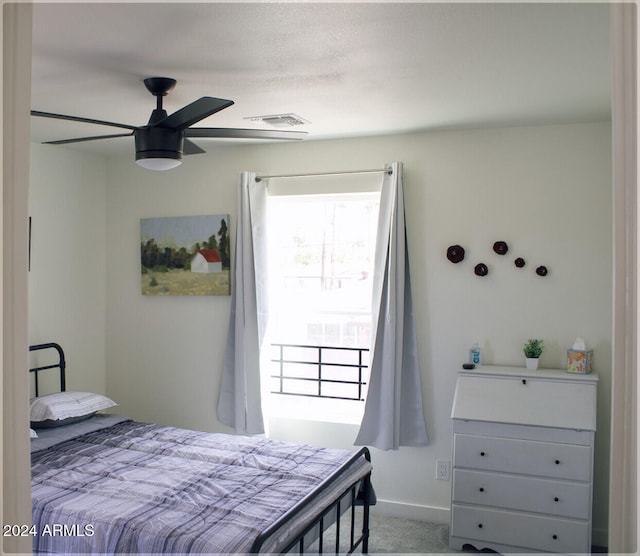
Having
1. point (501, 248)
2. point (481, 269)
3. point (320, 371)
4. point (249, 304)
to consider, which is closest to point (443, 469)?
point (320, 371)

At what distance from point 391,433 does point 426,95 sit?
6.98 ft

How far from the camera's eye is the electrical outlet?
13.3 ft

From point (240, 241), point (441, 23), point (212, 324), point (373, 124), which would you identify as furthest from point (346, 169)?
point (441, 23)

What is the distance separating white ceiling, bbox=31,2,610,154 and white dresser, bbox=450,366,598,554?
162 cm

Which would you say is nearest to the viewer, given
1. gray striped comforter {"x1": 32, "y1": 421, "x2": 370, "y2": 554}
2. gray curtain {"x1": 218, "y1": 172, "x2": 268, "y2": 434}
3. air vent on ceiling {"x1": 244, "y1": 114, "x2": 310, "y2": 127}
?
gray striped comforter {"x1": 32, "y1": 421, "x2": 370, "y2": 554}

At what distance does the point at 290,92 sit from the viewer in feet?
10.2

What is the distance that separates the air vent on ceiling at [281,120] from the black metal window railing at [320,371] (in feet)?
5.44

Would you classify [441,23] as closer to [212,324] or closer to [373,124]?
[373,124]

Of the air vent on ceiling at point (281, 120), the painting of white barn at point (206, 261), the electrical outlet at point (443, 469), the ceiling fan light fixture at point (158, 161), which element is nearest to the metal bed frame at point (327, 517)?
the electrical outlet at point (443, 469)

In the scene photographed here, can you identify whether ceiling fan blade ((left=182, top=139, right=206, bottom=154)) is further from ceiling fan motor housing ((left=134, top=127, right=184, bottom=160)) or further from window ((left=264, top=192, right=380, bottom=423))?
window ((left=264, top=192, right=380, bottom=423))

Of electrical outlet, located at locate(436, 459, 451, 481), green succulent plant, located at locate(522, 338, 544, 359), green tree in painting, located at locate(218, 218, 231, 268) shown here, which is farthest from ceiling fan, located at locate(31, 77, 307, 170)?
electrical outlet, located at locate(436, 459, 451, 481)

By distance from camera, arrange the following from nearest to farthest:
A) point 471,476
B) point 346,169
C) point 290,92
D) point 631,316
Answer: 1. point 631,316
2. point 290,92
3. point 471,476
4. point 346,169

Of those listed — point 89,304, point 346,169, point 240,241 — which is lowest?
point 89,304

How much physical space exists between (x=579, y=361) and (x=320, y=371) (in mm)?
1785
